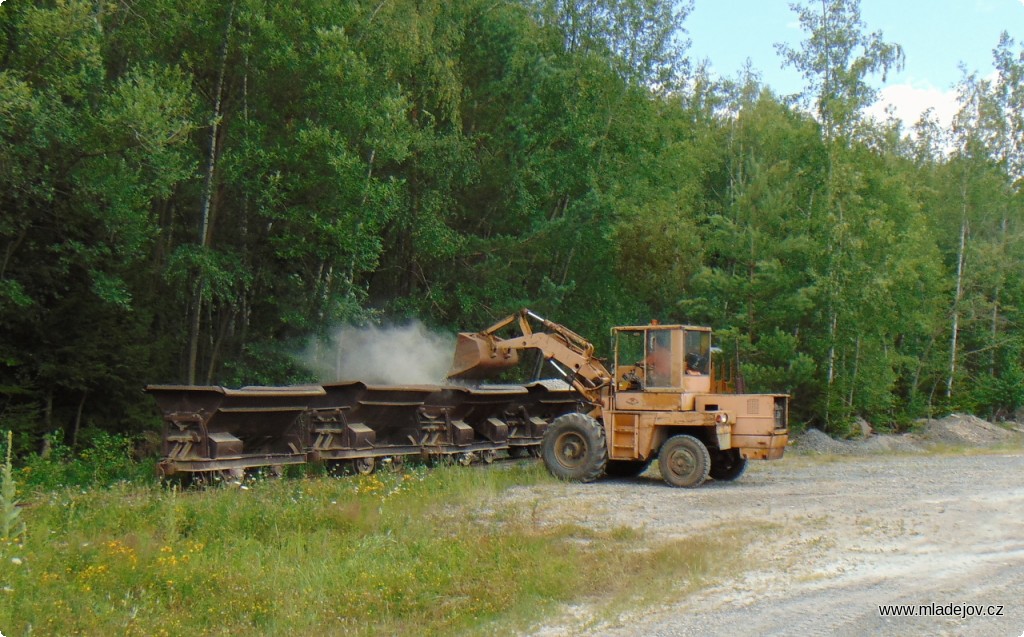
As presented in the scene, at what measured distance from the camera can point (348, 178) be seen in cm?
2166

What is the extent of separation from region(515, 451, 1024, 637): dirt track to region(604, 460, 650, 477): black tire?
19 centimetres

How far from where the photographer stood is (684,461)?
15461 millimetres

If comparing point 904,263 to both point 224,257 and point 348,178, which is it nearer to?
point 348,178

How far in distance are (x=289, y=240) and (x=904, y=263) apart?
17120mm

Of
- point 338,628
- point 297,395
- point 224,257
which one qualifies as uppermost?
point 224,257

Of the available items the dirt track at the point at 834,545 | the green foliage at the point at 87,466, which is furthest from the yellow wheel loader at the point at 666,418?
the green foliage at the point at 87,466

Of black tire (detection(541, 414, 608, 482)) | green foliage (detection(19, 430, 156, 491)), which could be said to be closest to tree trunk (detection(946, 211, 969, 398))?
black tire (detection(541, 414, 608, 482))

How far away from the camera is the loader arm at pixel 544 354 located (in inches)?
651

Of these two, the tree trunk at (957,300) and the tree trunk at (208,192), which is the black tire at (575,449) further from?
the tree trunk at (957,300)

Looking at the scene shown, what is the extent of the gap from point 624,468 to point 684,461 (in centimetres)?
171

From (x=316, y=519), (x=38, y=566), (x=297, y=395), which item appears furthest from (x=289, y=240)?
(x=38, y=566)

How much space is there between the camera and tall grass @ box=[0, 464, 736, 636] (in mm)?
7621

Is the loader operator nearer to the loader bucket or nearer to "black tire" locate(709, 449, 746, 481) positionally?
"black tire" locate(709, 449, 746, 481)

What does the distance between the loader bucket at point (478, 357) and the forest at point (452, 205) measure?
5354mm
